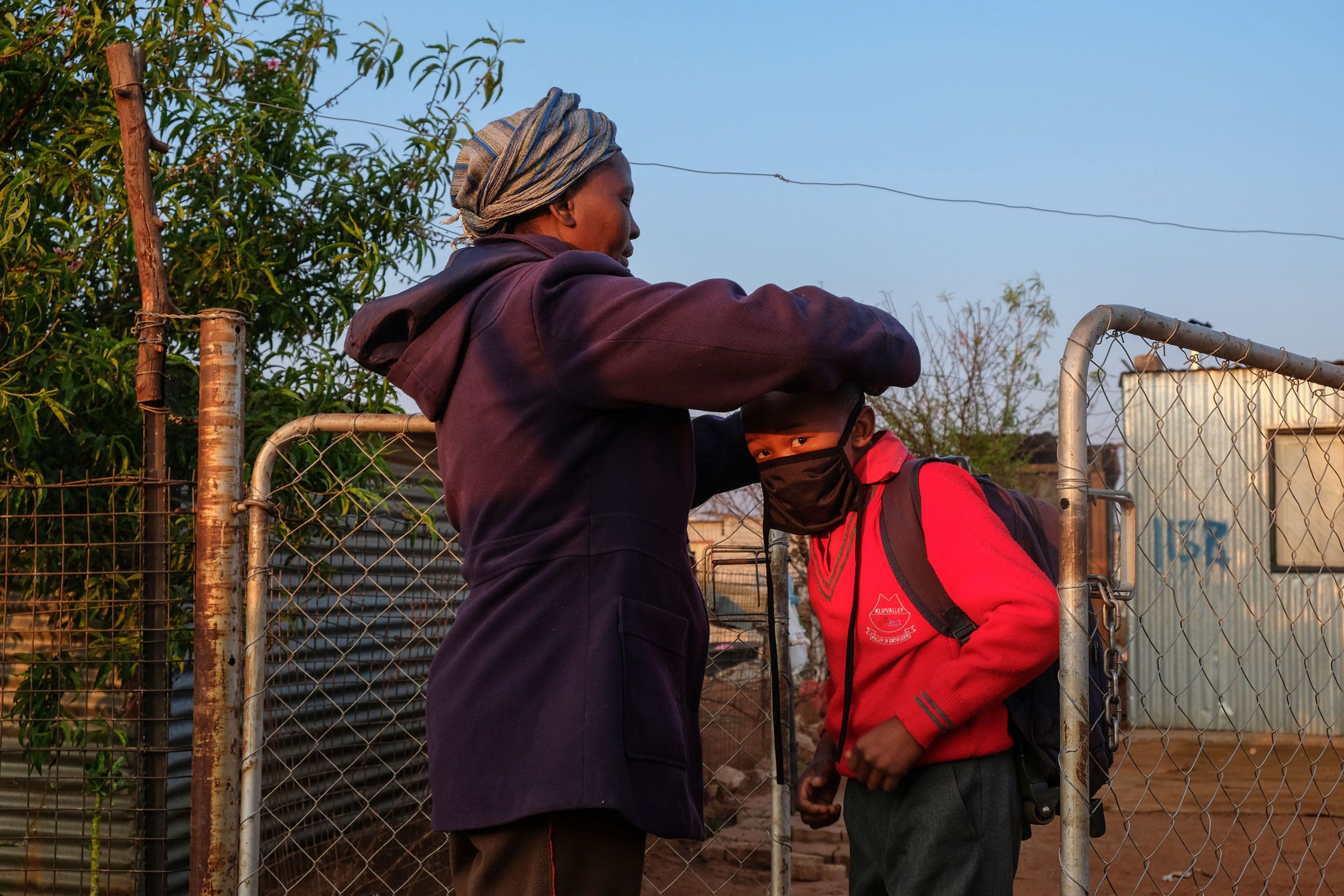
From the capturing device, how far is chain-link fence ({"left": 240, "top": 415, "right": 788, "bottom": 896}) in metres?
3.17

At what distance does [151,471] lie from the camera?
3.72 meters

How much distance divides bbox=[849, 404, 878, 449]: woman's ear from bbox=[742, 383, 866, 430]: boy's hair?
0.11 meters

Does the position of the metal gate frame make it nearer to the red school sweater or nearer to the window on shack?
the red school sweater

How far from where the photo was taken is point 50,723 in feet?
14.6

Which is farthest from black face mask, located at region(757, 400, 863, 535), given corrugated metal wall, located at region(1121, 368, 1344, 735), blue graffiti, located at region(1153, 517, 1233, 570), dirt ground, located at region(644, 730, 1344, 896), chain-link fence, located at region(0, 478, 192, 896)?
blue graffiti, located at region(1153, 517, 1233, 570)

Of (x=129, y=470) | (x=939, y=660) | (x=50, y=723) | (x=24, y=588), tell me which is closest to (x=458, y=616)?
(x=939, y=660)

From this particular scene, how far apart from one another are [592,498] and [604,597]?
155 millimetres

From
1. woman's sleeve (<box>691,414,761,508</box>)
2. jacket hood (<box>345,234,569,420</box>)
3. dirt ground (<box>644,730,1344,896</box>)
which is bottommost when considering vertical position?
dirt ground (<box>644,730,1344,896</box>)

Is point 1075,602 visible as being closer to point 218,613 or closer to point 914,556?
point 914,556

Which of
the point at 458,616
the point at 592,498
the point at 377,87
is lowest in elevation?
the point at 458,616

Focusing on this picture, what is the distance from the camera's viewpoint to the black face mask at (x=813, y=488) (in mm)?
2311

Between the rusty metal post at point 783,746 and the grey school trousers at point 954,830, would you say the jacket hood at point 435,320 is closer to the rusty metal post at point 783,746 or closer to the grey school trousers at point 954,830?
the rusty metal post at point 783,746

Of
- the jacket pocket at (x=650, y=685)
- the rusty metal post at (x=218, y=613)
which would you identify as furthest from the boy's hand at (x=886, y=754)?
the rusty metal post at (x=218, y=613)

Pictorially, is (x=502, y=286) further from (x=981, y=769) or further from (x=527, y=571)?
(x=981, y=769)
